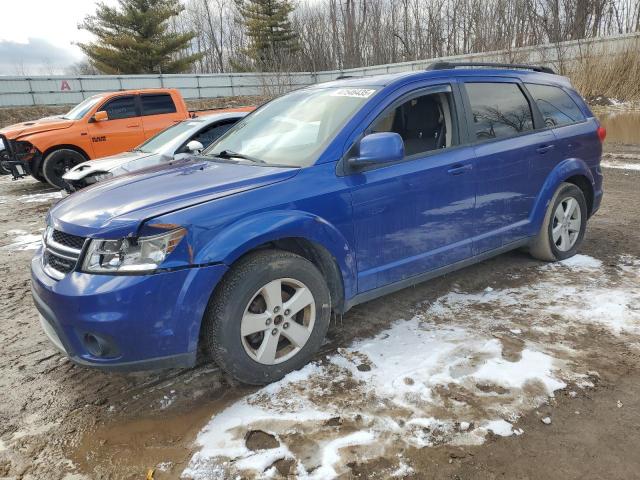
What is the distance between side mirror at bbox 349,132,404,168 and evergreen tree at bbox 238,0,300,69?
37924 mm

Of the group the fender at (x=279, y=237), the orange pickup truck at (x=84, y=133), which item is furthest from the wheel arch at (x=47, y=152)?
the fender at (x=279, y=237)

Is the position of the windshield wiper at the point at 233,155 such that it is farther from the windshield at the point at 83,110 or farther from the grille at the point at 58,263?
the windshield at the point at 83,110

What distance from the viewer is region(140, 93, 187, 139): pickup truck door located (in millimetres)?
10125

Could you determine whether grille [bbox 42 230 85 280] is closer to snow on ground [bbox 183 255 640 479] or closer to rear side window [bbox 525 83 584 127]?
snow on ground [bbox 183 255 640 479]

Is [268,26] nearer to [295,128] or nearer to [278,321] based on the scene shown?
[295,128]

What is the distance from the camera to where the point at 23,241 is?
20.3 feet

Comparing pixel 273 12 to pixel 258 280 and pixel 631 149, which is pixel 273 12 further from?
pixel 258 280

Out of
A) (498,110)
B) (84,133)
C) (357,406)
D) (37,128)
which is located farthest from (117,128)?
(357,406)

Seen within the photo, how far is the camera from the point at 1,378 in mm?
3041

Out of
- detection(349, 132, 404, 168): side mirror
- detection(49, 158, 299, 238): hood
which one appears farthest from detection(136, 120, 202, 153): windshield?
detection(349, 132, 404, 168): side mirror

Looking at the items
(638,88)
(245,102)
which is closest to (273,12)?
(245,102)

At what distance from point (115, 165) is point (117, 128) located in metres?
3.29

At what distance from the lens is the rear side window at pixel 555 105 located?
14.0 feet

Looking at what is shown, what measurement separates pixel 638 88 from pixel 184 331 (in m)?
21.8
